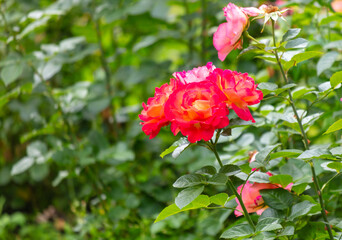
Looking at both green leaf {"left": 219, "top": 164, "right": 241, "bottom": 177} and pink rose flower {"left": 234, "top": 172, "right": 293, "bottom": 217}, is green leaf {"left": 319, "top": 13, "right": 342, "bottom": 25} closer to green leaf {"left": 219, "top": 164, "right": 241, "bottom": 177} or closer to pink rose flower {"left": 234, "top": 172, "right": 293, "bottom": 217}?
pink rose flower {"left": 234, "top": 172, "right": 293, "bottom": 217}

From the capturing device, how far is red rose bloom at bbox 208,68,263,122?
29.3 inches

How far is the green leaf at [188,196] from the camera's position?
2.35 ft

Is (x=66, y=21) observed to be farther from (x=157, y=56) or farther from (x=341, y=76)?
(x=341, y=76)

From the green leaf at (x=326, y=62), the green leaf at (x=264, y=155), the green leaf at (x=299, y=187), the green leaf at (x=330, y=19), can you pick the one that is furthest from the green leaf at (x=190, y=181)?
the green leaf at (x=330, y=19)

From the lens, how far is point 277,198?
870 mm

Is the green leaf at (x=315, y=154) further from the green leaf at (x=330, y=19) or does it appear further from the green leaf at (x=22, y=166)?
the green leaf at (x=22, y=166)

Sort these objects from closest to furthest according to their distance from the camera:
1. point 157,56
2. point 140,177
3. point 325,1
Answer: point 325,1, point 140,177, point 157,56

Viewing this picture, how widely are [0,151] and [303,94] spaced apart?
220 centimetres

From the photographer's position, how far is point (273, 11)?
0.82 meters

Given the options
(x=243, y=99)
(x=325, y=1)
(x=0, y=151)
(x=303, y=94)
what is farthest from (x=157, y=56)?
(x=243, y=99)

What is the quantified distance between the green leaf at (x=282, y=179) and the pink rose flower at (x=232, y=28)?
26 centimetres

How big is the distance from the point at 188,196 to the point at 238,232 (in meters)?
0.13

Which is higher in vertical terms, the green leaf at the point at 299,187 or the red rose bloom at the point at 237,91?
the red rose bloom at the point at 237,91

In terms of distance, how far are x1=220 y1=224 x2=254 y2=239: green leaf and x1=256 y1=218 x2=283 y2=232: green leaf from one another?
0.02 meters
